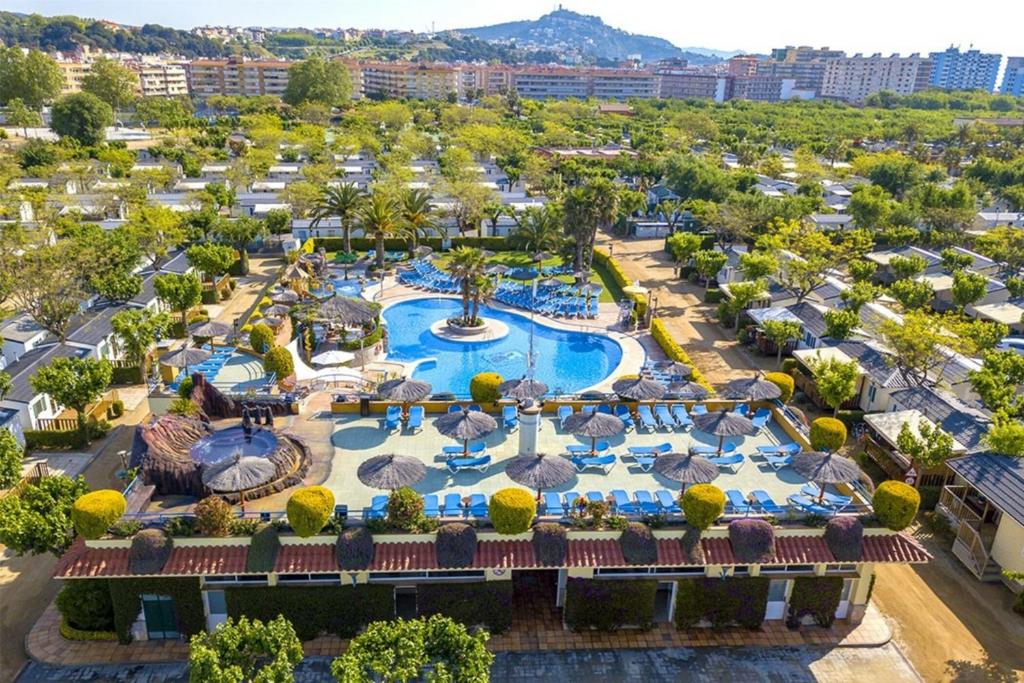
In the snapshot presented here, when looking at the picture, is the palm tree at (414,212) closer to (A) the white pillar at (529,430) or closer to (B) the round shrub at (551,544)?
(A) the white pillar at (529,430)

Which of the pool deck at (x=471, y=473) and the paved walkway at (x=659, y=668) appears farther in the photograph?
the pool deck at (x=471, y=473)

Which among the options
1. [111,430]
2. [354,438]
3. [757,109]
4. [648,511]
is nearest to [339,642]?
[354,438]

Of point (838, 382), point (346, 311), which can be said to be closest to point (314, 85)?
point (346, 311)

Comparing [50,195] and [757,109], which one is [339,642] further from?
[757,109]

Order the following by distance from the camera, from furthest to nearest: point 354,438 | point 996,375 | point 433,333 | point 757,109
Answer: point 757,109 → point 433,333 → point 996,375 → point 354,438

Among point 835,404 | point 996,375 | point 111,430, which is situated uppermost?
point 996,375

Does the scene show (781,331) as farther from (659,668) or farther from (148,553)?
(148,553)

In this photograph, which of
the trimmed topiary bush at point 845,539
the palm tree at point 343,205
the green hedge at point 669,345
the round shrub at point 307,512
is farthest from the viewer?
the palm tree at point 343,205

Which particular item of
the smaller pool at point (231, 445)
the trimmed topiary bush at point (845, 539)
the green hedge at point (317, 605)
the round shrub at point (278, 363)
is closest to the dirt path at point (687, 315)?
the trimmed topiary bush at point (845, 539)
